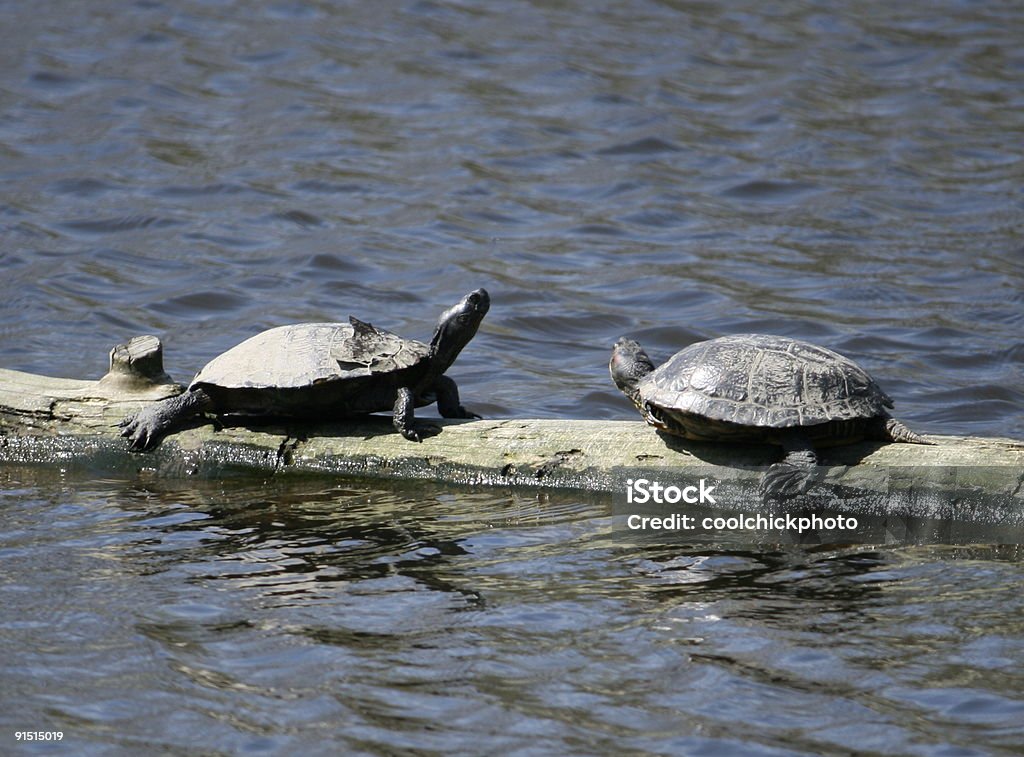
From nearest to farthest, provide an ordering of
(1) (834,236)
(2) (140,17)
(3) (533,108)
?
(1) (834,236), (3) (533,108), (2) (140,17)

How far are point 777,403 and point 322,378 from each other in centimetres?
199

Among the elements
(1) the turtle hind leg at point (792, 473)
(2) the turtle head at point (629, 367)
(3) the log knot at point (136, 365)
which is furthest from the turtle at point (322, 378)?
(1) the turtle hind leg at point (792, 473)

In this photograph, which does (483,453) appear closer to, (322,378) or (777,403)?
(322,378)

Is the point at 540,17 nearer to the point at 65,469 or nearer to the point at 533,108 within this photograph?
the point at 533,108

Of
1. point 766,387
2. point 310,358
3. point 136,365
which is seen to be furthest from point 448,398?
point 766,387

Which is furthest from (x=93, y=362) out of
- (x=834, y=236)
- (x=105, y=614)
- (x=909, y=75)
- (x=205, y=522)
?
(x=909, y=75)

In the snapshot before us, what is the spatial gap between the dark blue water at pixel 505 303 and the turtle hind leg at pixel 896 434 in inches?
17.5

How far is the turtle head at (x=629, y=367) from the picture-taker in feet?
19.9

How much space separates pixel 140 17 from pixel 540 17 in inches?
195

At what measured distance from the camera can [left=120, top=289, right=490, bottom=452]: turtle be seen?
604cm

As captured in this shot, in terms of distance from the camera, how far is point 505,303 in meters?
10.7

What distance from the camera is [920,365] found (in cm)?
934

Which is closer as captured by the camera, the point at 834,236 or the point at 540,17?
the point at 834,236

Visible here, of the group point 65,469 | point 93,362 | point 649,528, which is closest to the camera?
point 649,528
